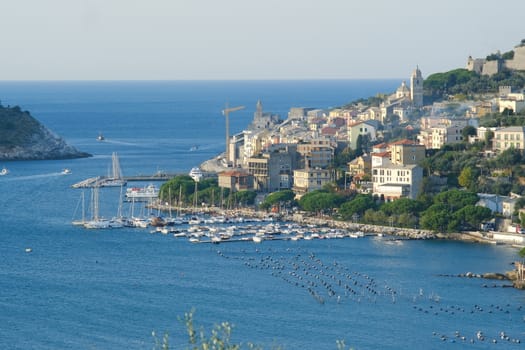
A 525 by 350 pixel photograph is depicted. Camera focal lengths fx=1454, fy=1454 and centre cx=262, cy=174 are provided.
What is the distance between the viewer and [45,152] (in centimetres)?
6016

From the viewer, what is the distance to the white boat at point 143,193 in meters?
43.1

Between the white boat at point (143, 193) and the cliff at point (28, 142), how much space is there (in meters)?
15.9

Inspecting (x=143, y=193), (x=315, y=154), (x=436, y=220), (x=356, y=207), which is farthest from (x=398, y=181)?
(x=143, y=193)

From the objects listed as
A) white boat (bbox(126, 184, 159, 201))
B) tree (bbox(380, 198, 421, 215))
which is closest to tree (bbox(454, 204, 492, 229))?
tree (bbox(380, 198, 421, 215))

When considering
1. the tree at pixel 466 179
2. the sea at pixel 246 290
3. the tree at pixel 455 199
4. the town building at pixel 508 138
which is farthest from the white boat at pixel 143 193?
the tree at pixel 455 199

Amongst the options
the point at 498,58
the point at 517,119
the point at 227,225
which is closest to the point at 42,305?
the point at 227,225

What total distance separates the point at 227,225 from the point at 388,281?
9257 mm

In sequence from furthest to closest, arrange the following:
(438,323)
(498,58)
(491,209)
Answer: (498,58), (491,209), (438,323)

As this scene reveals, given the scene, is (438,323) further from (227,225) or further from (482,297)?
(227,225)

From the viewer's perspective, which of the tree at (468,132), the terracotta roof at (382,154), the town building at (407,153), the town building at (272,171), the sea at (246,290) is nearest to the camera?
the sea at (246,290)

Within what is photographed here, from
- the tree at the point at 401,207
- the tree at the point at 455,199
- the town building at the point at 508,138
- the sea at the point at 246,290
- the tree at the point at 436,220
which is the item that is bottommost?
the sea at the point at 246,290

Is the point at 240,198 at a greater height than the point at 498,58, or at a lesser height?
lesser

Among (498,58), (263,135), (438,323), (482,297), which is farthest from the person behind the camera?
(498,58)

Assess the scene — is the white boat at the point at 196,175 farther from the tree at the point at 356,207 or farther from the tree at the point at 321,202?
the tree at the point at 356,207
